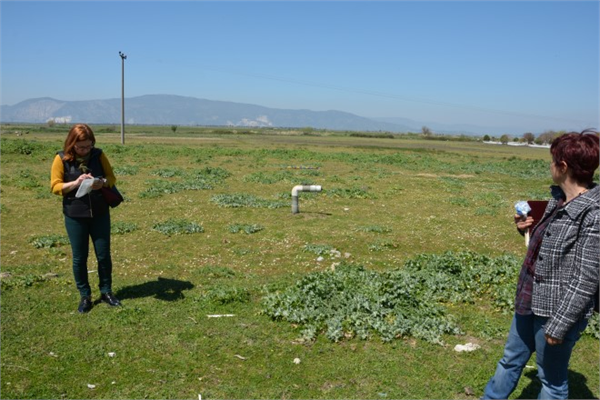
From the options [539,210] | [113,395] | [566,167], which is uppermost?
[566,167]

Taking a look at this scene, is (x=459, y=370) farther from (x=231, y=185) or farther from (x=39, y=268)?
(x=231, y=185)

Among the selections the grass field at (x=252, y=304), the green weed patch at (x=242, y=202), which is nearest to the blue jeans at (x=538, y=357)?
the grass field at (x=252, y=304)

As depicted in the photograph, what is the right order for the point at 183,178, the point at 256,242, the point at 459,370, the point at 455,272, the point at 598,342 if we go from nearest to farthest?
the point at 459,370
the point at 598,342
the point at 455,272
the point at 256,242
the point at 183,178

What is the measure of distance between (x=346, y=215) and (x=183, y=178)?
1191 centimetres

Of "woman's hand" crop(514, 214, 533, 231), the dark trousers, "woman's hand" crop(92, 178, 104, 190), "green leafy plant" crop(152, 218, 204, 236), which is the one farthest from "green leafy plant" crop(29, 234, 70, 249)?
"woman's hand" crop(514, 214, 533, 231)

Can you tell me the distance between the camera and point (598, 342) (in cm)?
714

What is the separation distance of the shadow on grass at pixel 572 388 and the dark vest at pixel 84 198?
671 centimetres

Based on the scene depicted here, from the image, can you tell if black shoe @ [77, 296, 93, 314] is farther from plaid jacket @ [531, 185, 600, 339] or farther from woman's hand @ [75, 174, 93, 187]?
plaid jacket @ [531, 185, 600, 339]

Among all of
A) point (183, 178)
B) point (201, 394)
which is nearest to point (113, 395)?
point (201, 394)

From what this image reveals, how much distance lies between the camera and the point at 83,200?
7.23 metres

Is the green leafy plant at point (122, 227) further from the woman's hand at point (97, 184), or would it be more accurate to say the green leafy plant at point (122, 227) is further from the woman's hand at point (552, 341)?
the woman's hand at point (552, 341)

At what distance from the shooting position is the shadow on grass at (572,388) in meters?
5.65

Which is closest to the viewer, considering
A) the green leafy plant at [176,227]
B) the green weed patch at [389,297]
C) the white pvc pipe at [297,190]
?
the green weed patch at [389,297]

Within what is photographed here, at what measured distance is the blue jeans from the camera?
13.5ft
